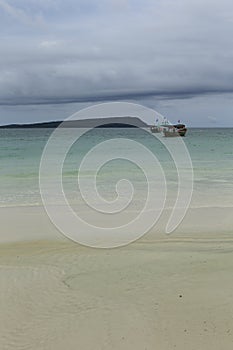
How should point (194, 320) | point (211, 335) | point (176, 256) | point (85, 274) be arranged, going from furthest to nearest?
point (176, 256) → point (85, 274) → point (194, 320) → point (211, 335)

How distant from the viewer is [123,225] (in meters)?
11.0

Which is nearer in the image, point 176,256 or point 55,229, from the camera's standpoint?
point 176,256

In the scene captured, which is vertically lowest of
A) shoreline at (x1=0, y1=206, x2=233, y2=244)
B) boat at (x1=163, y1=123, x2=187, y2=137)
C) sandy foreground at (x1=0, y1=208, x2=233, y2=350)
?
sandy foreground at (x1=0, y1=208, x2=233, y2=350)

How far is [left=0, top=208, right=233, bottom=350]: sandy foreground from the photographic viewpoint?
485 centimetres

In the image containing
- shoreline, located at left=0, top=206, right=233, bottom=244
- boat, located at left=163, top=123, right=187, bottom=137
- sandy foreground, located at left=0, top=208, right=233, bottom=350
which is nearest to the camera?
Result: sandy foreground, located at left=0, top=208, right=233, bottom=350

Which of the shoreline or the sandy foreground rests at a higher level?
the shoreline

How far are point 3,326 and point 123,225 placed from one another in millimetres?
5941

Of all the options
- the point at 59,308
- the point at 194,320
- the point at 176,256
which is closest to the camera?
the point at 194,320

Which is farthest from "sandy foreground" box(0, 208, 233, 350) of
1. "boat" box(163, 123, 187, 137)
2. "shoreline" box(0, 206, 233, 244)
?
"boat" box(163, 123, 187, 137)

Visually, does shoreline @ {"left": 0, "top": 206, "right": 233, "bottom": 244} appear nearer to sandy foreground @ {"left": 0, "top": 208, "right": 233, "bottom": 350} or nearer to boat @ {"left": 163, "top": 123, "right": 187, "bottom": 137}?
sandy foreground @ {"left": 0, "top": 208, "right": 233, "bottom": 350}

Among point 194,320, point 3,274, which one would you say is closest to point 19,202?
point 3,274

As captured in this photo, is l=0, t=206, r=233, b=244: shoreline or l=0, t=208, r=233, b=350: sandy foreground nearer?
l=0, t=208, r=233, b=350: sandy foreground

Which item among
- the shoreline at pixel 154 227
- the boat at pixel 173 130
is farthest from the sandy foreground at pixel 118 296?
the boat at pixel 173 130

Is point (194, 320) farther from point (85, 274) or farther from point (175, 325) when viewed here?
point (85, 274)
